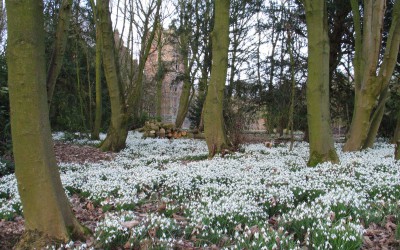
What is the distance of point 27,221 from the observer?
139 inches

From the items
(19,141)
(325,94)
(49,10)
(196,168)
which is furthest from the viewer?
(49,10)

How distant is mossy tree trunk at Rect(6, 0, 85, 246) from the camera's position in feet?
11.1

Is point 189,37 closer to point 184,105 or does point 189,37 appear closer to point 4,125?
point 184,105

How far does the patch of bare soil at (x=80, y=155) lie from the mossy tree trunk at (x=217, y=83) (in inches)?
130

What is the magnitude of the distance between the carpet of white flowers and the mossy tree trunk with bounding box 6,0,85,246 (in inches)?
21.6

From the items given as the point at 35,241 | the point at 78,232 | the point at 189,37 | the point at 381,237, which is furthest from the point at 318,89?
the point at 189,37

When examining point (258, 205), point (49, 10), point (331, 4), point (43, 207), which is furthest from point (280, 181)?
point (49, 10)

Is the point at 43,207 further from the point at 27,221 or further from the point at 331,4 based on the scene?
the point at 331,4

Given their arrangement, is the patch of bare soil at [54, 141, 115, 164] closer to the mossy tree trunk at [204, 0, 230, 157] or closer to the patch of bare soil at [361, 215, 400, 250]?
the mossy tree trunk at [204, 0, 230, 157]

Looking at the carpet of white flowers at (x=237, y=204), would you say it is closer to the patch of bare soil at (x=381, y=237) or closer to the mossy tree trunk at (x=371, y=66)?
the patch of bare soil at (x=381, y=237)

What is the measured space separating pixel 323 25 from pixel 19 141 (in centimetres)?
752

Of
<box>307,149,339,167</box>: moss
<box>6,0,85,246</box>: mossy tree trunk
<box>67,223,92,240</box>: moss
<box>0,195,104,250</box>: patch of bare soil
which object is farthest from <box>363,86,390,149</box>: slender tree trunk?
<box>6,0,85,246</box>: mossy tree trunk

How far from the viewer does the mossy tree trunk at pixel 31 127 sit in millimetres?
3383

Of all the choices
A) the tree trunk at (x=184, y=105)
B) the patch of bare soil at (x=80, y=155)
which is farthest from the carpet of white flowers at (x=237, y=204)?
the tree trunk at (x=184, y=105)
